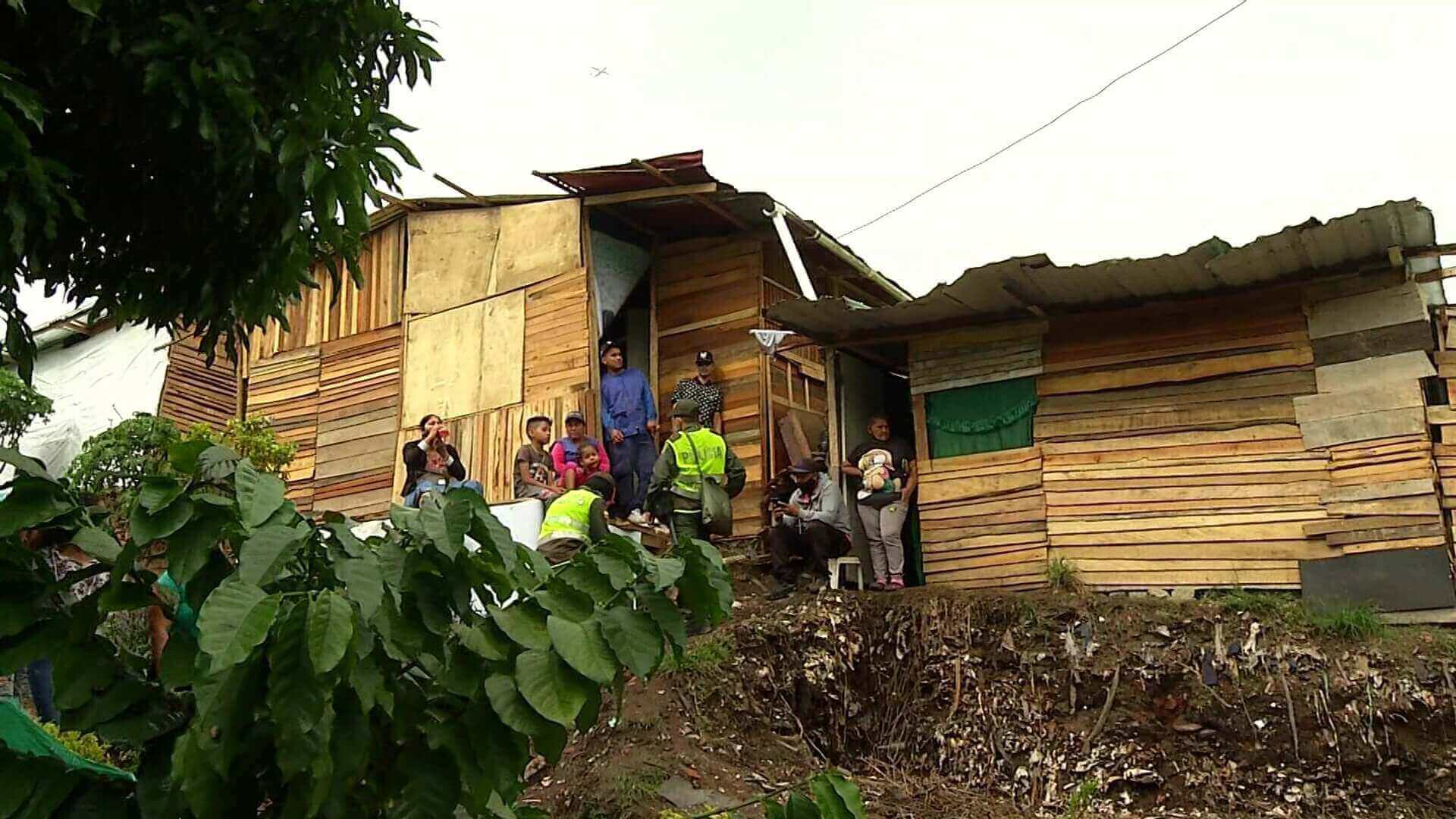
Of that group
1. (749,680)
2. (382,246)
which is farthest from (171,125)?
(382,246)

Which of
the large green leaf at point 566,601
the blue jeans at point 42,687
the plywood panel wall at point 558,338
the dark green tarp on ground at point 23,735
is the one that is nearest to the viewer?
the large green leaf at point 566,601

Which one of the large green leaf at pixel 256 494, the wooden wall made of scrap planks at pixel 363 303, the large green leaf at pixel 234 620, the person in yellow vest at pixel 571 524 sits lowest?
the large green leaf at pixel 234 620

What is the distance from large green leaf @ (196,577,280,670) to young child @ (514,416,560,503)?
7.98m

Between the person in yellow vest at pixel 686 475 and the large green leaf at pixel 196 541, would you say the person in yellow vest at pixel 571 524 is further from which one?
the large green leaf at pixel 196 541

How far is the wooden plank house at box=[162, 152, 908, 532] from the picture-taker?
460 inches

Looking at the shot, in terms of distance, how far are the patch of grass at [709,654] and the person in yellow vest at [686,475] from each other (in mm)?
1596

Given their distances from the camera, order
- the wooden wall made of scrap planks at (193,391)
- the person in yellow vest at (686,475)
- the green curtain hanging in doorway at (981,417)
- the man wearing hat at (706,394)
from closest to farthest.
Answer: the green curtain hanging in doorway at (981,417), the person in yellow vest at (686,475), the man wearing hat at (706,394), the wooden wall made of scrap planks at (193,391)

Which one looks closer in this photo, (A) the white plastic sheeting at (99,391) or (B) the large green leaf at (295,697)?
(B) the large green leaf at (295,697)

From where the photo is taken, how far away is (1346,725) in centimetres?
746

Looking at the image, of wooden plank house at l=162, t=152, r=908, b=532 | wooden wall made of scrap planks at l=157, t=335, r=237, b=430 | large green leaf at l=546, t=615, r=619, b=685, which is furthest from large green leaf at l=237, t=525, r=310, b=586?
wooden wall made of scrap planks at l=157, t=335, r=237, b=430

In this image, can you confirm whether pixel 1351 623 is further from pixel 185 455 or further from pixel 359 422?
pixel 359 422

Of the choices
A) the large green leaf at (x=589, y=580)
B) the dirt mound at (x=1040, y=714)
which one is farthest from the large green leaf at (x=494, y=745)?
the dirt mound at (x=1040, y=714)

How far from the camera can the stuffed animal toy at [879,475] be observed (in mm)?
9883

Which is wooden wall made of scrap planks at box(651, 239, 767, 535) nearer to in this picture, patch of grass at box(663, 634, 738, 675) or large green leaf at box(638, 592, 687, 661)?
patch of grass at box(663, 634, 738, 675)
